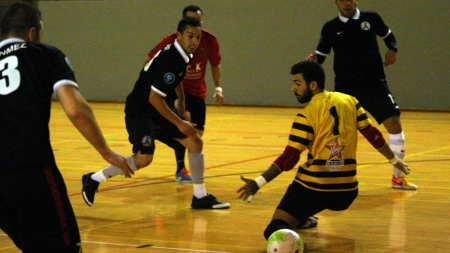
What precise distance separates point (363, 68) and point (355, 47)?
0.78 feet

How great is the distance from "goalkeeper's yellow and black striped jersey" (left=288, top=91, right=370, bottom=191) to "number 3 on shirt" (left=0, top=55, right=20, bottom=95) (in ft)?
7.39

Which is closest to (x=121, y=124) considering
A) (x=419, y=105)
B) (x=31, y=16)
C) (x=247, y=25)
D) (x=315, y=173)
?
(x=247, y=25)

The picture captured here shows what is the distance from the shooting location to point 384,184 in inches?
337

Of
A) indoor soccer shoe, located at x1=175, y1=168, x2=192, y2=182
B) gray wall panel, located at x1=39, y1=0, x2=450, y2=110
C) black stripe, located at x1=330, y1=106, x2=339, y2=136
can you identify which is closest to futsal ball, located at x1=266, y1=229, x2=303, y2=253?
black stripe, located at x1=330, y1=106, x2=339, y2=136

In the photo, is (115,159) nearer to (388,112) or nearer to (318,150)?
(318,150)

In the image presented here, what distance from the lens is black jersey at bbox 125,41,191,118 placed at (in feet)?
23.0

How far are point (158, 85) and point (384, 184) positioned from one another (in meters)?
2.86

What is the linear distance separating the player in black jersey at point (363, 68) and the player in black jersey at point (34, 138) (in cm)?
480

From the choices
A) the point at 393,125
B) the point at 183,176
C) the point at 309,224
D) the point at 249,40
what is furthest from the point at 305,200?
the point at 249,40

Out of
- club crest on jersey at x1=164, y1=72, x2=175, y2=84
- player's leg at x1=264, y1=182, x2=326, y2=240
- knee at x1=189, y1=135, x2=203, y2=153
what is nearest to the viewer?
player's leg at x1=264, y1=182, x2=326, y2=240

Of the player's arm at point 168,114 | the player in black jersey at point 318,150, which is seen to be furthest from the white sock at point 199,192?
the player in black jersey at point 318,150

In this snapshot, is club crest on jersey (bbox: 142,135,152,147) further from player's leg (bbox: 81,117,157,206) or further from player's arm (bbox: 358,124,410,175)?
player's arm (bbox: 358,124,410,175)

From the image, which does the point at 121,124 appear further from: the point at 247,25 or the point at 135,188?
the point at 135,188

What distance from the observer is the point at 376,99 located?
27.1 feet
